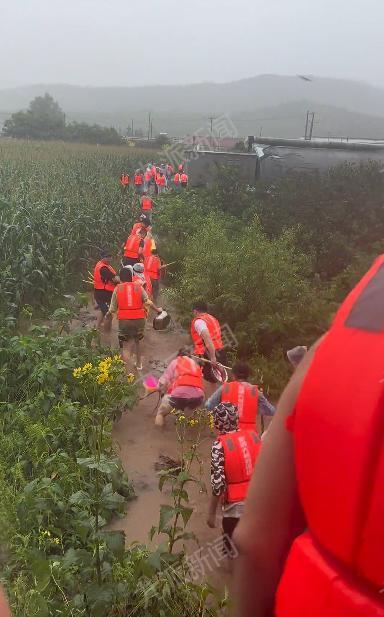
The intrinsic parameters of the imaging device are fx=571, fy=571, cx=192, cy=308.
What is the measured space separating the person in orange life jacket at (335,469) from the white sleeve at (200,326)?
5.52m

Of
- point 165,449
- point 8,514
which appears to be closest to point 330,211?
point 165,449

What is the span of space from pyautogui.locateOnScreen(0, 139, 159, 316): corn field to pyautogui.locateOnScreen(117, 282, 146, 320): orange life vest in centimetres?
218

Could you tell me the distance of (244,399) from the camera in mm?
4719

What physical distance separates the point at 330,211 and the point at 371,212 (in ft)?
3.15

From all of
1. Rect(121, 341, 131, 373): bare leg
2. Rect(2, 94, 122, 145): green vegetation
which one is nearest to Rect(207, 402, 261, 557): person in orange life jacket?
Rect(121, 341, 131, 373): bare leg

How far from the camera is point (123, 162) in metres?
29.0

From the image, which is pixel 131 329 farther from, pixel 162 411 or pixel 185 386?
pixel 185 386

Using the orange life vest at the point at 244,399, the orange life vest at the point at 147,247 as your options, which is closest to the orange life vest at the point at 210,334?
the orange life vest at the point at 244,399

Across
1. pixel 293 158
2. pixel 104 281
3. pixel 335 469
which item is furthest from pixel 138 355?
pixel 293 158

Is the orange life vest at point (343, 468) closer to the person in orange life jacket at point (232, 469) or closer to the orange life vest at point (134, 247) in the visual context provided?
the person in orange life jacket at point (232, 469)

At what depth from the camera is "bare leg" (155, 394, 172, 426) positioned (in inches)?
241

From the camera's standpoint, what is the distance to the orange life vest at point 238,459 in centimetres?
407

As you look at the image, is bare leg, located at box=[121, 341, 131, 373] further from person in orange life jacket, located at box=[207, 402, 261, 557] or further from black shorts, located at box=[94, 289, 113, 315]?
person in orange life jacket, located at box=[207, 402, 261, 557]

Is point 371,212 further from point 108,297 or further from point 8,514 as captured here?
point 8,514
